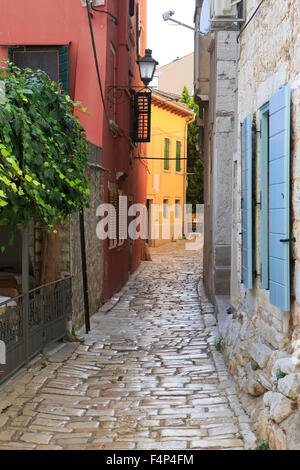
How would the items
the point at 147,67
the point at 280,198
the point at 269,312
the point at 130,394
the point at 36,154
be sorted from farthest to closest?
the point at 147,67 → the point at 130,394 → the point at 36,154 → the point at 269,312 → the point at 280,198

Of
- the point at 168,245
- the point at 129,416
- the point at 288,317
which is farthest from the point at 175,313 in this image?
the point at 168,245

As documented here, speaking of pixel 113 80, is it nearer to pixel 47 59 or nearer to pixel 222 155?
pixel 47 59

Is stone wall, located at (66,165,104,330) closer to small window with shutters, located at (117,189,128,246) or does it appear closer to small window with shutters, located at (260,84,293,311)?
small window with shutters, located at (117,189,128,246)

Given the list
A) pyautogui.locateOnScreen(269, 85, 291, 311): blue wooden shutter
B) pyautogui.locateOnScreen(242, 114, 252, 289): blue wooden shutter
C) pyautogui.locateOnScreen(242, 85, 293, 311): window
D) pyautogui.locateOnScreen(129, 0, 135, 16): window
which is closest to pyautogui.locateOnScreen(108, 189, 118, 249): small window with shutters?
pyautogui.locateOnScreen(129, 0, 135, 16): window

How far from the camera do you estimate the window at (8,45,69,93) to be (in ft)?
39.1

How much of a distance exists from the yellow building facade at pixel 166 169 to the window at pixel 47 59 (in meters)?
14.6

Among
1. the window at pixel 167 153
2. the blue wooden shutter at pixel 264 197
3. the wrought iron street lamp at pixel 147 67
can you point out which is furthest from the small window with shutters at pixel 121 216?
the window at pixel 167 153

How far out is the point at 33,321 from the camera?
7473 millimetres

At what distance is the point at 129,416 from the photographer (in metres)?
5.75

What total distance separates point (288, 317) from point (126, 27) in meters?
11.3

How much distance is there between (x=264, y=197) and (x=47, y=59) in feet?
25.5

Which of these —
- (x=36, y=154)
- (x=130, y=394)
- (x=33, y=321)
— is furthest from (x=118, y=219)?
(x=130, y=394)

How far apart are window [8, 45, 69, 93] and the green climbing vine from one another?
4.38 metres

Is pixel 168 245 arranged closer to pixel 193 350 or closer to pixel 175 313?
pixel 175 313
